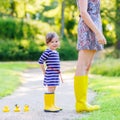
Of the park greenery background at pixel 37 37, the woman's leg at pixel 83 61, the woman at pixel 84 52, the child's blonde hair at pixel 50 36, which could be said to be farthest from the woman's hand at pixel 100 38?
the park greenery background at pixel 37 37

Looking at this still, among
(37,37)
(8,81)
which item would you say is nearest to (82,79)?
(8,81)

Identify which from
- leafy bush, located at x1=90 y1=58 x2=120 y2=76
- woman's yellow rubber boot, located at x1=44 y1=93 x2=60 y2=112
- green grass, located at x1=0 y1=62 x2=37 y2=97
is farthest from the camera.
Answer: leafy bush, located at x1=90 y1=58 x2=120 y2=76

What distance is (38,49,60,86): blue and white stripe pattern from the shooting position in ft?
23.0

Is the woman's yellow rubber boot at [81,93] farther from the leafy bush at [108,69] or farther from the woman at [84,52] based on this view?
the leafy bush at [108,69]

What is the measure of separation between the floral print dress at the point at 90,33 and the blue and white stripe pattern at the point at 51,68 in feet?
1.67

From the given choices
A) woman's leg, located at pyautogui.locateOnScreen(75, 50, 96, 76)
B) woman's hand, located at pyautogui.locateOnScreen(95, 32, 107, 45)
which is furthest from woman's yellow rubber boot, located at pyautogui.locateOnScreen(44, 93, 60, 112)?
woman's hand, located at pyautogui.locateOnScreen(95, 32, 107, 45)

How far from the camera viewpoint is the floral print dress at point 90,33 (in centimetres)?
668

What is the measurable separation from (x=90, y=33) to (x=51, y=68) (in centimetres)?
83

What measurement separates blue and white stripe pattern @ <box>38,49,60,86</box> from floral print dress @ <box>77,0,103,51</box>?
1.67ft

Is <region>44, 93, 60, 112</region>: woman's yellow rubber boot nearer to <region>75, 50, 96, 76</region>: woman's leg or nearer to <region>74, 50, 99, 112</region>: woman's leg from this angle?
<region>74, 50, 99, 112</region>: woman's leg

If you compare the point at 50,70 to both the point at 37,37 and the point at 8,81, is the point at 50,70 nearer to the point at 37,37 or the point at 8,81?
the point at 8,81

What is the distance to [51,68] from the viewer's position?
7.06 m

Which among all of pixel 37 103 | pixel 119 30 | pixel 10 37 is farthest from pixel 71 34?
pixel 37 103

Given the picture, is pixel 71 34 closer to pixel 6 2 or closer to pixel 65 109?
pixel 6 2
